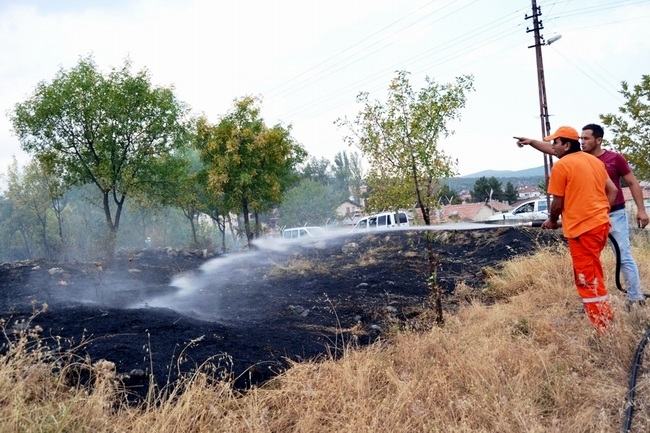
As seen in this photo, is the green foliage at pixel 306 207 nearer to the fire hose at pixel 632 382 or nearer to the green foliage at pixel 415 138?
the green foliage at pixel 415 138

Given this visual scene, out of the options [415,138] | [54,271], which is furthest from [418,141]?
[54,271]

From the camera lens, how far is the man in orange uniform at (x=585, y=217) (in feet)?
12.8

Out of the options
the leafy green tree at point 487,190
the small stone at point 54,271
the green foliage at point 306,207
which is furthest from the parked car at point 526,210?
the green foliage at point 306,207

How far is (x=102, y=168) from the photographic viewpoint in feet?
55.1

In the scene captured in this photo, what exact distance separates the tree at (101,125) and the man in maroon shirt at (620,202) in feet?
49.4

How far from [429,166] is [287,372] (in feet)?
13.5

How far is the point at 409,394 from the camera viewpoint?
10.5ft

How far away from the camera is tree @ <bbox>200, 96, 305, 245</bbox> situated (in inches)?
832

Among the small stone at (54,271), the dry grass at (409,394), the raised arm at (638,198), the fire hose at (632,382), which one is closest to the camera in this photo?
the fire hose at (632,382)

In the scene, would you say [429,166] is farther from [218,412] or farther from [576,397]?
[218,412]

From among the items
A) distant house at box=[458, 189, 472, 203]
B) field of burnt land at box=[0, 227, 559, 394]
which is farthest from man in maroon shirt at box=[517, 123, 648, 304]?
Result: distant house at box=[458, 189, 472, 203]

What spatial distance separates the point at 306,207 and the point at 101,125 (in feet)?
121

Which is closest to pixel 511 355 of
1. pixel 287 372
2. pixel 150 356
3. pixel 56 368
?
pixel 287 372

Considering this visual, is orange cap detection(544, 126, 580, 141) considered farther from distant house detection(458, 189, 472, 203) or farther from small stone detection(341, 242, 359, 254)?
distant house detection(458, 189, 472, 203)
